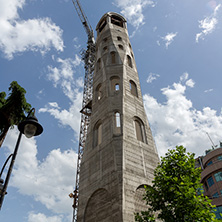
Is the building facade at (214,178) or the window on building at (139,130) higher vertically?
the building facade at (214,178)

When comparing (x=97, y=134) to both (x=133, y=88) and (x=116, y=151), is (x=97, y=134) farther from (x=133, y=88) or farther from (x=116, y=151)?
(x=133, y=88)

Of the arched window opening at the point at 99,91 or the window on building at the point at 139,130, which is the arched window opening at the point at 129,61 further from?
the window on building at the point at 139,130

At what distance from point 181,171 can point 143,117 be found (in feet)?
41.6

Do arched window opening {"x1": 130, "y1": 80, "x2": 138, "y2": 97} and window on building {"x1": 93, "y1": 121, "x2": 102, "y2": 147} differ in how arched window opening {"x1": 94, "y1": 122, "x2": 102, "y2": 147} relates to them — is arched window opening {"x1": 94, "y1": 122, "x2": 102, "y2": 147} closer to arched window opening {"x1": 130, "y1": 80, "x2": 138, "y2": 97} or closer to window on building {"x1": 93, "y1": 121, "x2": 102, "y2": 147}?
window on building {"x1": 93, "y1": 121, "x2": 102, "y2": 147}

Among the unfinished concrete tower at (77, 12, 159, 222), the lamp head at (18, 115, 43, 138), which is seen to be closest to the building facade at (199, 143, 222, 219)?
the unfinished concrete tower at (77, 12, 159, 222)

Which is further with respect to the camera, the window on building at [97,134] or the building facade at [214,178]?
the building facade at [214,178]

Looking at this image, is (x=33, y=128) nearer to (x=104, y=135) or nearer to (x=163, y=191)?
(x=163, y=191)

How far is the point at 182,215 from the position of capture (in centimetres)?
1243

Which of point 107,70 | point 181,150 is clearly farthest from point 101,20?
point 181,150

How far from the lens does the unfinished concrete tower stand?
1809 cm

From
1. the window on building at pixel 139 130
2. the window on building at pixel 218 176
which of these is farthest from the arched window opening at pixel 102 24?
the window on building at pixel 218 176

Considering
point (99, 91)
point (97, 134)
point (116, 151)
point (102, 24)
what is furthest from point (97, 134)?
point (102, 24)

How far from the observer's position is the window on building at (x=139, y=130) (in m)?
24.9

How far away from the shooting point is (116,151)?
2059 cm
